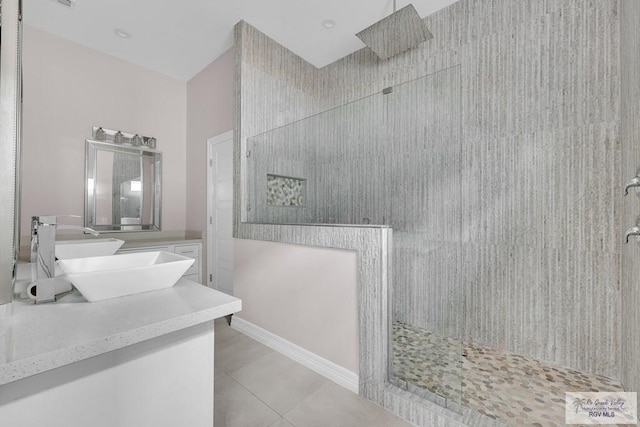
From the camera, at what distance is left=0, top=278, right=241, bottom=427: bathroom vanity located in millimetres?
633

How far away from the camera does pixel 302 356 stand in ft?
6.57

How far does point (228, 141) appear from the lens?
3164 millimetres

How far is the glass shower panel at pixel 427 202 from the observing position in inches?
59.6

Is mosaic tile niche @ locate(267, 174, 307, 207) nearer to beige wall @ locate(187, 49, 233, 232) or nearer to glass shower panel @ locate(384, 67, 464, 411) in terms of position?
glass shower panel @ locate(384, 67, 464, 411)

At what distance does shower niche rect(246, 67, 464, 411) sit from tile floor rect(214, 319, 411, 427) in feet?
0.93

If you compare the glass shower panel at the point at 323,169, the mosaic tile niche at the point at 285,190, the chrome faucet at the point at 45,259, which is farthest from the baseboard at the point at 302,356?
the chrome faucet at the point at 45,259

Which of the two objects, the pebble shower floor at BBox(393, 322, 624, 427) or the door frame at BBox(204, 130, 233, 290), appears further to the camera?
the door frame at BBox(204, 130, 233, 290)

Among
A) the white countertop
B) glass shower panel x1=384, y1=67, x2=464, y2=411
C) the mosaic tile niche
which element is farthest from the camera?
the mosaic tile niche

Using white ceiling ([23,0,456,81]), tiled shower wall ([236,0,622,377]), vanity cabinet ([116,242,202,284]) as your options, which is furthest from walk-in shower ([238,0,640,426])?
vanity cabinet ([116,242,202,284])

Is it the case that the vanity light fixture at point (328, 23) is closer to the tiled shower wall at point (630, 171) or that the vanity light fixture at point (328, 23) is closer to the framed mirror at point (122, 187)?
the tiled shower wall at point (630, 171)

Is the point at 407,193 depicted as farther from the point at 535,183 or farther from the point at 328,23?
the point at 328,23

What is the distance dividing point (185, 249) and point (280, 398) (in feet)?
7.59

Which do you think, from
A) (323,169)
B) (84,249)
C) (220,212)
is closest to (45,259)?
(84,249)

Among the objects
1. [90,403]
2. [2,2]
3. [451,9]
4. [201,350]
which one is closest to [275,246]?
[201,350]
